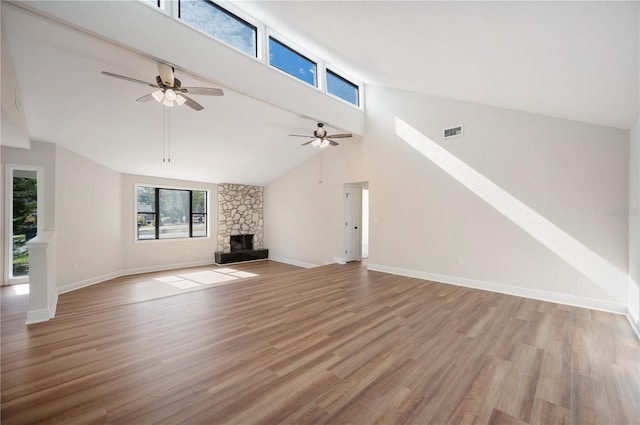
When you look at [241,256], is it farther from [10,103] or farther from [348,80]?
[10,103]

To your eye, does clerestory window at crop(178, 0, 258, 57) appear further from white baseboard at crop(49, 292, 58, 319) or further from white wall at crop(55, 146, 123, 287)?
white baseboard at crop(49, 292, 58, 319)

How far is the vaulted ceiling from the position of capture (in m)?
2.15

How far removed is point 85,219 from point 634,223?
934 centimetres

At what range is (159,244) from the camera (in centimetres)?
762

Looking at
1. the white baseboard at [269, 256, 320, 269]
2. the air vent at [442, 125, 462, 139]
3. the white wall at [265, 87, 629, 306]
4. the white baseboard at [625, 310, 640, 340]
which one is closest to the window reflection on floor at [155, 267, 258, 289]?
the white baseboard at [269, 256, 320, 269]

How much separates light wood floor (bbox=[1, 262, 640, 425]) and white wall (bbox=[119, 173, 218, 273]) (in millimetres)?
3054

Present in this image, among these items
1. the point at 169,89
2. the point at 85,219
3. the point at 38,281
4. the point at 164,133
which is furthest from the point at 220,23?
the point at 85,219

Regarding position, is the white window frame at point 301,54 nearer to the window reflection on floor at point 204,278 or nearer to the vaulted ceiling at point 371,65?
the vaulted ceiling at point 371,65

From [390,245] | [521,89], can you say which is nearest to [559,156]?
[521,89]

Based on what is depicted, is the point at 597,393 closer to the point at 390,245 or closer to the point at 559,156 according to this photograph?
the point at 559,156

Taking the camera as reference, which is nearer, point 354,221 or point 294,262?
point 354,221

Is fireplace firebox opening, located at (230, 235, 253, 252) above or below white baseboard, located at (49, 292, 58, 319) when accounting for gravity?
above

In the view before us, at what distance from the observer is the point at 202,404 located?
6.31 ft

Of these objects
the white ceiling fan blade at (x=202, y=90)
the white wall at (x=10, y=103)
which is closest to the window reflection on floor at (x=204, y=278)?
the white wall at (x=10, y=103)
